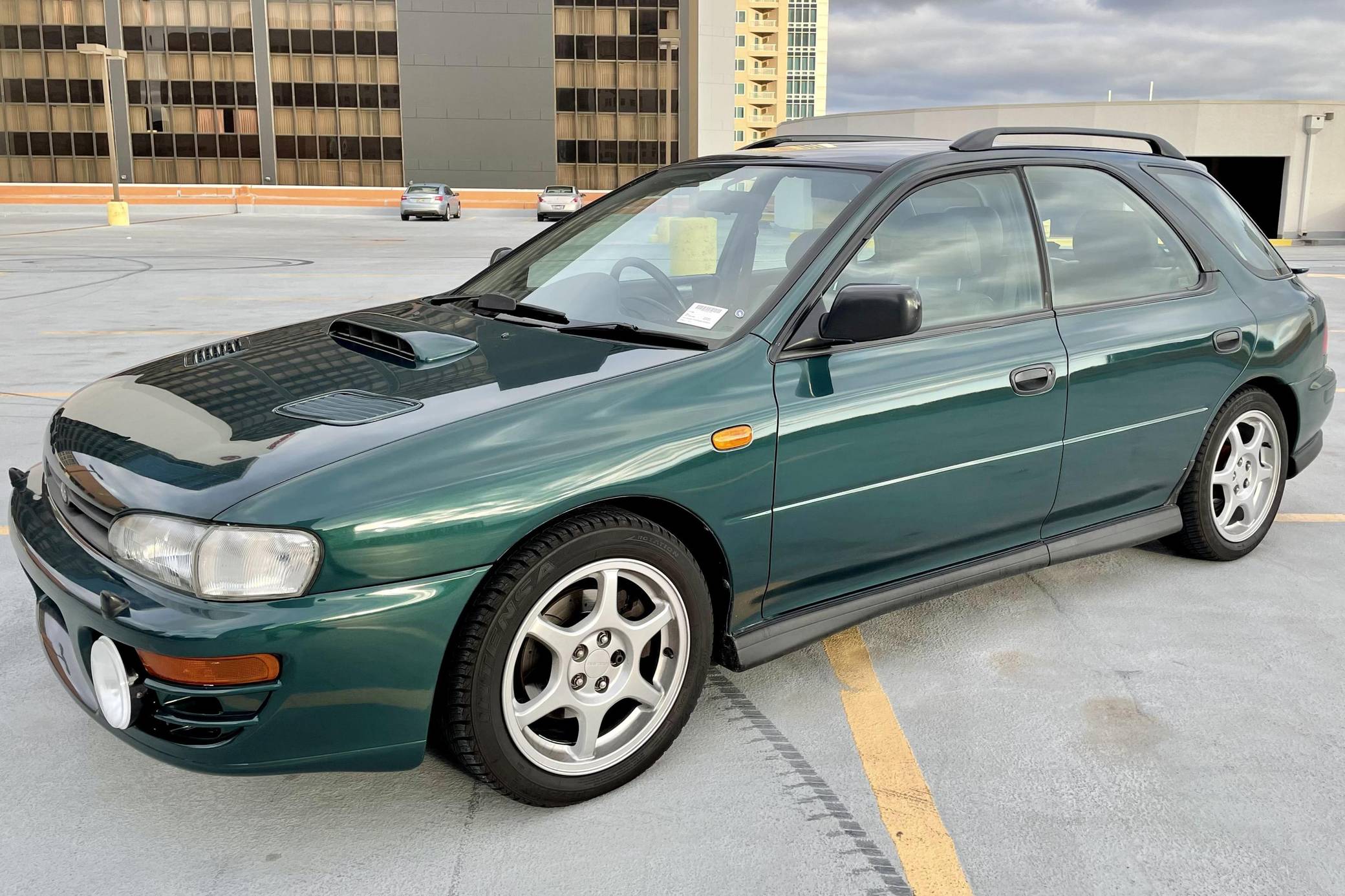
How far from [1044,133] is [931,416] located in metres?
1.34

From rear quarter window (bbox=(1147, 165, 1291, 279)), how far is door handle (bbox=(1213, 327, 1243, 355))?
0.39m

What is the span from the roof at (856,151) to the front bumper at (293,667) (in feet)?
6.07

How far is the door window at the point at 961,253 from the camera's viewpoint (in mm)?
3232

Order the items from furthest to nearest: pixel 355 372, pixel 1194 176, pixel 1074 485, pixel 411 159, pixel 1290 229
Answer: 1. pixel 411 159
2. pixel 1290 229
3. pixel 1194 176
4. pixel 1074 485
5. pixel 355 372

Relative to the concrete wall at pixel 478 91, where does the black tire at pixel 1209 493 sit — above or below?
below

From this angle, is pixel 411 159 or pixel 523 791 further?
pixel 411 159

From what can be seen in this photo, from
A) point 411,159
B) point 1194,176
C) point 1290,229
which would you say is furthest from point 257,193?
point 1194,176

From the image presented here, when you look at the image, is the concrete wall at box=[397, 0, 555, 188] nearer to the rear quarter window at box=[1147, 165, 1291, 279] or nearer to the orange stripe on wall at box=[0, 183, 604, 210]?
the orange stripe on wall at box=[0, 183, 604, 210]

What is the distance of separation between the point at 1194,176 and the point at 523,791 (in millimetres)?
3529

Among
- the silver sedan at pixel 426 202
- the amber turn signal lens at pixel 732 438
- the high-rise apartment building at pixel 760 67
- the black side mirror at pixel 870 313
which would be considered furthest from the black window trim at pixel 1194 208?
the high-rise apartment building at pixel 760 67

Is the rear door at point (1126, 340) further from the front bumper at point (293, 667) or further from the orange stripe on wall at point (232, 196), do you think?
the orange stripe on wall at point (232, 196)

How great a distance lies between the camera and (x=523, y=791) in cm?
255

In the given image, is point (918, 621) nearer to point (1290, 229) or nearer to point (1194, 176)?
point (1194, 176)

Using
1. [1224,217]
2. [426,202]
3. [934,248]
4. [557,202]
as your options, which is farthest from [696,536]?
[557,202]
